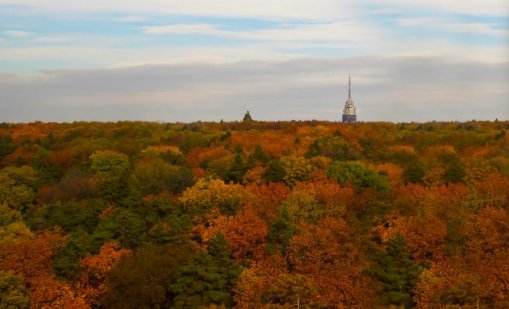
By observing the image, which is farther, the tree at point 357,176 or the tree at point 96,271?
the tree at point 357,176

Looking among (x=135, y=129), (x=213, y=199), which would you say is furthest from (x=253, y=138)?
(x=213, y=199)

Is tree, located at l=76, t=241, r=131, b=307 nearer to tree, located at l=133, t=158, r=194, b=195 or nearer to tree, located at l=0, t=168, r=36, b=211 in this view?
tree, located at l=133, t=158, r=194, b=195

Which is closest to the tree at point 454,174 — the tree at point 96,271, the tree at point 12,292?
the tree at point 96,271

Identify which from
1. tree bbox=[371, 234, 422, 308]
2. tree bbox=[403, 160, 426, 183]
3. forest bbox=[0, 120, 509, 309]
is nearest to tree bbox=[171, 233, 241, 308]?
forest bbox=[0, 120, 509, 309]

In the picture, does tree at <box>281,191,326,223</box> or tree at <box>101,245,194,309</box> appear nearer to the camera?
tree at <box>101,245,194,309</box>

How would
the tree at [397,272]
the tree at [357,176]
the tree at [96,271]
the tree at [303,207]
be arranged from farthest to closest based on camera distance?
the tree at [357,176] → the tree at [303,207] → the tree at [96,271] → the tree at [397,272]

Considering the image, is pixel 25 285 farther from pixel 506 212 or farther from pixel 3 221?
pixel 506 212

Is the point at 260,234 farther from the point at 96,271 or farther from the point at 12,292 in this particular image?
the point at 12,292

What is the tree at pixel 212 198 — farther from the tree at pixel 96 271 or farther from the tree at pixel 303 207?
the tree at pixel 96 271
